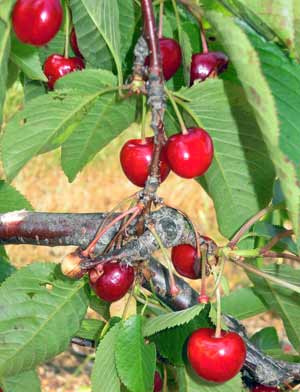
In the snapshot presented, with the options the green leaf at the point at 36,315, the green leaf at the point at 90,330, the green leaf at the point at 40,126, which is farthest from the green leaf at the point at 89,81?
the green leaf at the point at 90,330

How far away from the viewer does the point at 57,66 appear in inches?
35.2

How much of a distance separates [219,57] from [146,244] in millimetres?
209

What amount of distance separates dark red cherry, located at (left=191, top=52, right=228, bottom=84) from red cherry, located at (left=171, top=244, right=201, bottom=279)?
0.63 ft

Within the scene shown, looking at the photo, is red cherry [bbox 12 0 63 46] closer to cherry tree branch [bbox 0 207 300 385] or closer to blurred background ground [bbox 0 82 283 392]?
cherry tree branch [bbox 0 207 300 385]

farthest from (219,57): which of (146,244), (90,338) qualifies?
(90,338)

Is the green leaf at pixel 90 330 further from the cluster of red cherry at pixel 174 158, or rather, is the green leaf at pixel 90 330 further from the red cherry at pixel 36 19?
the red cherry at pixel 36 19

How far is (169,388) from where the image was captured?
3.56 ft

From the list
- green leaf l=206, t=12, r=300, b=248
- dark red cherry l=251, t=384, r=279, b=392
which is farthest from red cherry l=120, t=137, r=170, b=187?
dark red cherry l=251, t=384, r=279, b=392

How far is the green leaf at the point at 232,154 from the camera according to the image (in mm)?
799

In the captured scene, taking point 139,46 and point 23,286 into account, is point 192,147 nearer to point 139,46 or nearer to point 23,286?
point 139,46

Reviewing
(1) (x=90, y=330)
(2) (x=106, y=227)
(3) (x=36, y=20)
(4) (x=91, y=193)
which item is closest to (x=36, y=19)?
(3) (x=36, y=20)

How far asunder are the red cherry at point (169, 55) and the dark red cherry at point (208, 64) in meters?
0.02

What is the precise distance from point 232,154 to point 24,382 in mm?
411

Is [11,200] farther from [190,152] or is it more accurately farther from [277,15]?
[277,15]
